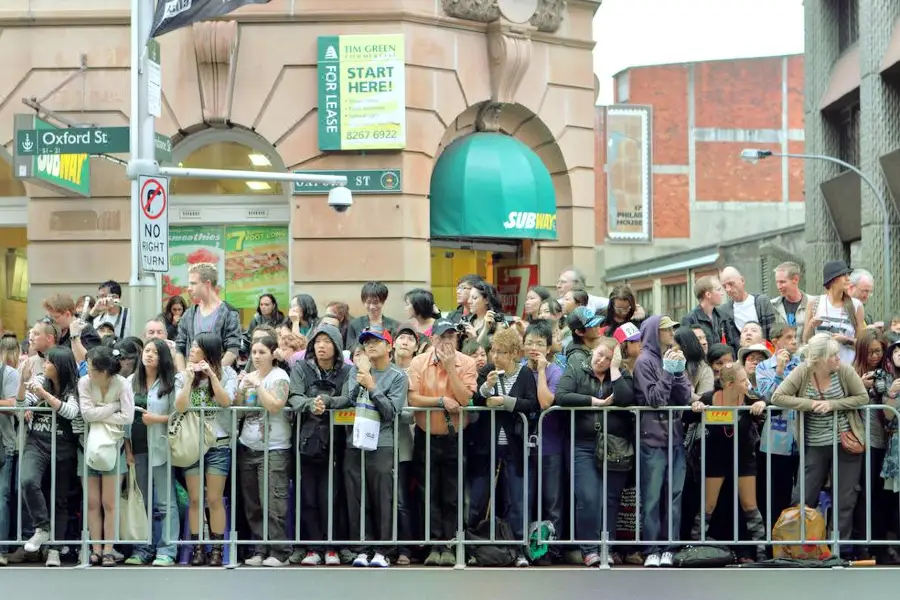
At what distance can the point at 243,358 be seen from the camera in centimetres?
1358

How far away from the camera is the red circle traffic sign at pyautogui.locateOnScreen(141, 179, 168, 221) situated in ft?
43.7

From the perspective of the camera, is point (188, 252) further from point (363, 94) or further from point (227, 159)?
point (363, 94)

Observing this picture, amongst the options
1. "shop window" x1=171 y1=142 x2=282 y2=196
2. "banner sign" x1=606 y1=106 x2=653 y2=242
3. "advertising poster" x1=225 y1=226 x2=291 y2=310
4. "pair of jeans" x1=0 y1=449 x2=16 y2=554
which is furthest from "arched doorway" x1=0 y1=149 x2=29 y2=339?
"banner sign" x1=606 y1=106 x2=653 y2=242

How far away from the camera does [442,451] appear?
36.9 feet

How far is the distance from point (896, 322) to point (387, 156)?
25.5 feet

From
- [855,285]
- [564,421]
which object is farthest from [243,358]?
[855,285]

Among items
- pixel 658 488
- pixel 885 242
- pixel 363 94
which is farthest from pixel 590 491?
pixel 885 242

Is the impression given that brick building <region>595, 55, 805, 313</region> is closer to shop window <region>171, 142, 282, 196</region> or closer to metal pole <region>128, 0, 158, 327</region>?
shop window <region>171, 142, 282, 196</region>

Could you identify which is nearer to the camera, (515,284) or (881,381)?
(881,381)

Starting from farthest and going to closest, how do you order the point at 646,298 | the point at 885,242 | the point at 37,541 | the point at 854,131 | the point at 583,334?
the point at 646,298
the point at 854,131
the point at 885,242
the point at 583,334
the point at 37,541

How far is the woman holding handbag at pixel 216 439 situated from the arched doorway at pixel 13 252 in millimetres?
8751

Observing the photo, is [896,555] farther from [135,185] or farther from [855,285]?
[135,185]

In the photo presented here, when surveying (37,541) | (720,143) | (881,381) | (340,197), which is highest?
(720,143)

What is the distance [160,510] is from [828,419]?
5.11 m
